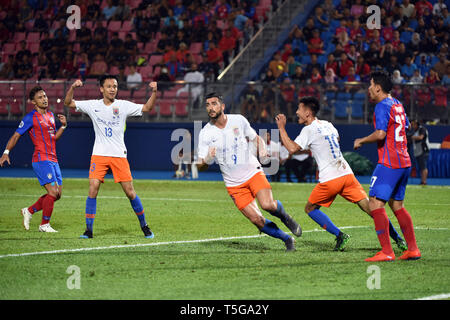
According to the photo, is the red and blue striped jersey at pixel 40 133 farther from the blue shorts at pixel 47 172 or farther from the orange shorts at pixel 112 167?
the orange shorts at pixel 112 167

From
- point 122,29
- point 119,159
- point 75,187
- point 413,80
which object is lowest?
point 75,187

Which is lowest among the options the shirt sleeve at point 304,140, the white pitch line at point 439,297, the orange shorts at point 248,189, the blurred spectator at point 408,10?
the white pitch line at point 439,297

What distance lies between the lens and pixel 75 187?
21.3 m

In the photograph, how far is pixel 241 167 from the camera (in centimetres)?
1002

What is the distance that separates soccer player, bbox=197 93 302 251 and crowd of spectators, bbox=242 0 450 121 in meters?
15.6

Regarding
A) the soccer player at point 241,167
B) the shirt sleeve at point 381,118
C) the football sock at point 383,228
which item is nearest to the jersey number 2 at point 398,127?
the shirt sleeve at point 381,118

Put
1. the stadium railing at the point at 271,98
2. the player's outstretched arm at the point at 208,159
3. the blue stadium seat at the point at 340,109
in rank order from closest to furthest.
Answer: the player's outstretched arm at the point at 208,159
the stadium railing at the point at 271,98
the blue stadium seat at the point at 340,109

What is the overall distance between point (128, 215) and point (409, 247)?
22.2 feet

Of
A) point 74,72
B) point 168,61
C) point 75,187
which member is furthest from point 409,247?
point 74,72

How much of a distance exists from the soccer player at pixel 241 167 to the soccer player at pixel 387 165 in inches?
49.0

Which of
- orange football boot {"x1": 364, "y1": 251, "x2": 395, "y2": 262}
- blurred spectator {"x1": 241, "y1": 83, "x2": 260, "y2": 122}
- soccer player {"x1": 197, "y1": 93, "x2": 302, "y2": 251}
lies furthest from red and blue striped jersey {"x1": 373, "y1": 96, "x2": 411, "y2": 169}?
blurred spectator {"x1": 241, "y1": 83, "x2": 260, "y2": 122}

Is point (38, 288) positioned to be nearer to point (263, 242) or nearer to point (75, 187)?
point (263, 242)

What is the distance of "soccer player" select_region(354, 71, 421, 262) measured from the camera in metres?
9.09

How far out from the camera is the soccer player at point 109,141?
11383 mm
